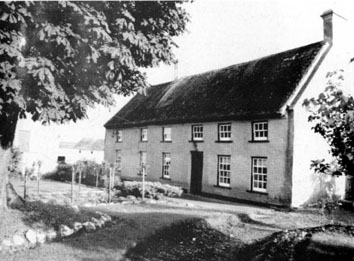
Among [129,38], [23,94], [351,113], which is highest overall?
[129,38]

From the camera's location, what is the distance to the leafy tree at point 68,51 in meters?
7.06

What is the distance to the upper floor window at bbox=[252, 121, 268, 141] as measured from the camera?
18047 mm

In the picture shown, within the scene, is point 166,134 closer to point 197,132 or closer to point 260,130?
point 197,132

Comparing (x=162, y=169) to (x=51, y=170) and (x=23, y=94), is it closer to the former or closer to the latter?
(x=51, y=170)

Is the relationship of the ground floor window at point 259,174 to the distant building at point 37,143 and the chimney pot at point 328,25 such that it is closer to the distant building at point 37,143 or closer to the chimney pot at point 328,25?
the chimney pot at point 328,25

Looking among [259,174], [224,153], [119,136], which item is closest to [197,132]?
[224,153]

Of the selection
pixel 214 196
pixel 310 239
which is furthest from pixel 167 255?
pixel 214 196

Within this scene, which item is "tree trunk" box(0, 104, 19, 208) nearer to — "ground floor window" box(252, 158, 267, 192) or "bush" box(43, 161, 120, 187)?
"ground floor window" box(252, 158, 267, 192)

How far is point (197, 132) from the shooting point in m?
22.3

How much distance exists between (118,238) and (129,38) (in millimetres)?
5805

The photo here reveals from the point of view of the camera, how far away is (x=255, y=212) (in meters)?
15.2

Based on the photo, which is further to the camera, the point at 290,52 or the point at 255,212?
the point at 290,52

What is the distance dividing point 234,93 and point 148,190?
876 centimetres

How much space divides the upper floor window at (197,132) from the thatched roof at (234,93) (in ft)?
1.92
